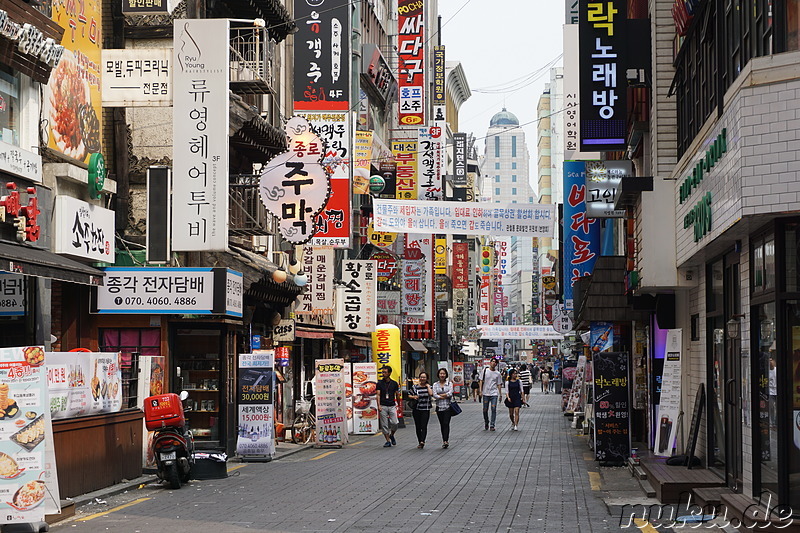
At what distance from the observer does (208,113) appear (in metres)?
21.5

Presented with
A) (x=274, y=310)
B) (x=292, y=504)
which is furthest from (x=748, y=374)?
(x=274, y=310)

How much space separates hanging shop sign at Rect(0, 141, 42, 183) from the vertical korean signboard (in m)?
9.46

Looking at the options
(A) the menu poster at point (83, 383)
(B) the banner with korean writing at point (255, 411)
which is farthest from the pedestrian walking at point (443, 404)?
(A) the menu poster at point (83, 383)

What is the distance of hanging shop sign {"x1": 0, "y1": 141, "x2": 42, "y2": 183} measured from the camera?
17266 millimetres

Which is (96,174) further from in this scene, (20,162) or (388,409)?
(388,409)

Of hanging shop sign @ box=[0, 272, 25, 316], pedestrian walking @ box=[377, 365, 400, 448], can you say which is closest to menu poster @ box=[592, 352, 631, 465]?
pedestrian walking @ box=[377, 365, 400, 448]

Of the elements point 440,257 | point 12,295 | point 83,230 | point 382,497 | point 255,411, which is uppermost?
point 440,257

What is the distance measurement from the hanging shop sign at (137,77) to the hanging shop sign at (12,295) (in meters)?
4.04

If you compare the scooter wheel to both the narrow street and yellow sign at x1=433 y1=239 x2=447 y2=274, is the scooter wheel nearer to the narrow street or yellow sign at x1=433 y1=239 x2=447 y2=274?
the narrow street

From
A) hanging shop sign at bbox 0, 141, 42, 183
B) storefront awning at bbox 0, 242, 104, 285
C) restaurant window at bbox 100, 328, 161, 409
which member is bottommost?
restaurant window at bbox 100, 328, 161, 409

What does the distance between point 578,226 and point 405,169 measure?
1925 centimetres

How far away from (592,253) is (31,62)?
21.1 m

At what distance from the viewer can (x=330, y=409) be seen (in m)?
28.2

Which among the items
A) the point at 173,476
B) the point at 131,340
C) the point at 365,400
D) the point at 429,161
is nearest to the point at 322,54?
the point at 365,400
